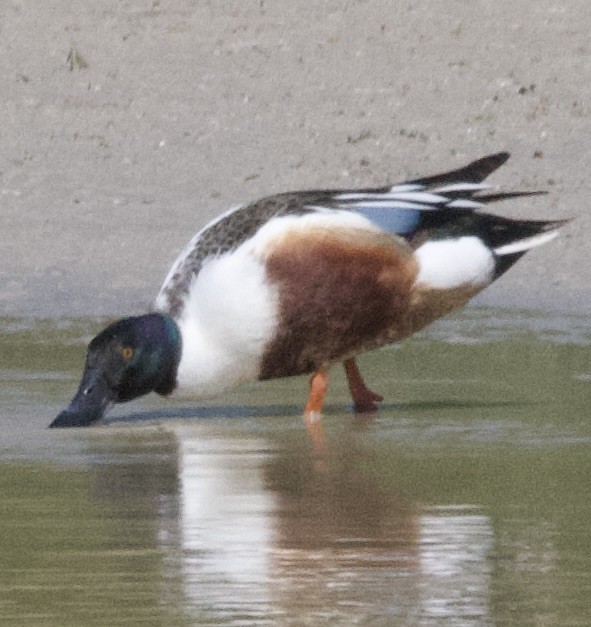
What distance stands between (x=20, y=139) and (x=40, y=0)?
8.40 ft

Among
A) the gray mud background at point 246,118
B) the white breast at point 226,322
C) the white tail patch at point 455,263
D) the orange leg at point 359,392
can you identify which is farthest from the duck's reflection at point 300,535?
the gray mud background at point 246,118

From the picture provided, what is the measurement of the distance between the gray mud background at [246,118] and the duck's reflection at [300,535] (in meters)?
3.25

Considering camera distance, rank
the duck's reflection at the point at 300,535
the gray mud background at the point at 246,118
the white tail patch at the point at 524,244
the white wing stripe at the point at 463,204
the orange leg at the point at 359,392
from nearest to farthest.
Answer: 1. the duck's reflection at the point at 300,535
2. the orange leg at the point at 359,392
3. the white wing stripe at the point at 463,204
4. the white tail patch at the point at 524,244
5. the gray mud background at the point at 246,118

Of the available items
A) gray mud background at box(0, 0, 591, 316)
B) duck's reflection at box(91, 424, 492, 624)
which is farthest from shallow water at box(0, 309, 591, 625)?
gray mud background at box(0, 0, 591, 316)

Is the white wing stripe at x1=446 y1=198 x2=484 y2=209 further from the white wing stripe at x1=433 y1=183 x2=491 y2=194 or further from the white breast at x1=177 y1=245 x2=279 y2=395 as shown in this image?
the white breast at x1=177 y1=245 x2=279 y2=395

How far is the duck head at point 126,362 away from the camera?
716cm

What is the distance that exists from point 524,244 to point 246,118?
498 centimetres

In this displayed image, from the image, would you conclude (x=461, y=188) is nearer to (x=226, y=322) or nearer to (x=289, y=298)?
(x=289, y=298)

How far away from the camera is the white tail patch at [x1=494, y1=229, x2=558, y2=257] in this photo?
7903 mm

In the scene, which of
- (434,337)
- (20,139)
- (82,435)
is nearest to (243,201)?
(20,139)

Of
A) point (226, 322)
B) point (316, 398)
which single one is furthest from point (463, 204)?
point (226, 322)

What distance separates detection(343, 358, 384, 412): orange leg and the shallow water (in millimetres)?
78

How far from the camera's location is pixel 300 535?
5.39 m

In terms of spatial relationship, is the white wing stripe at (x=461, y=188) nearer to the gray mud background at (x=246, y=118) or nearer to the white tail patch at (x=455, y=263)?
the white tail patch at (x=455, y=263)
